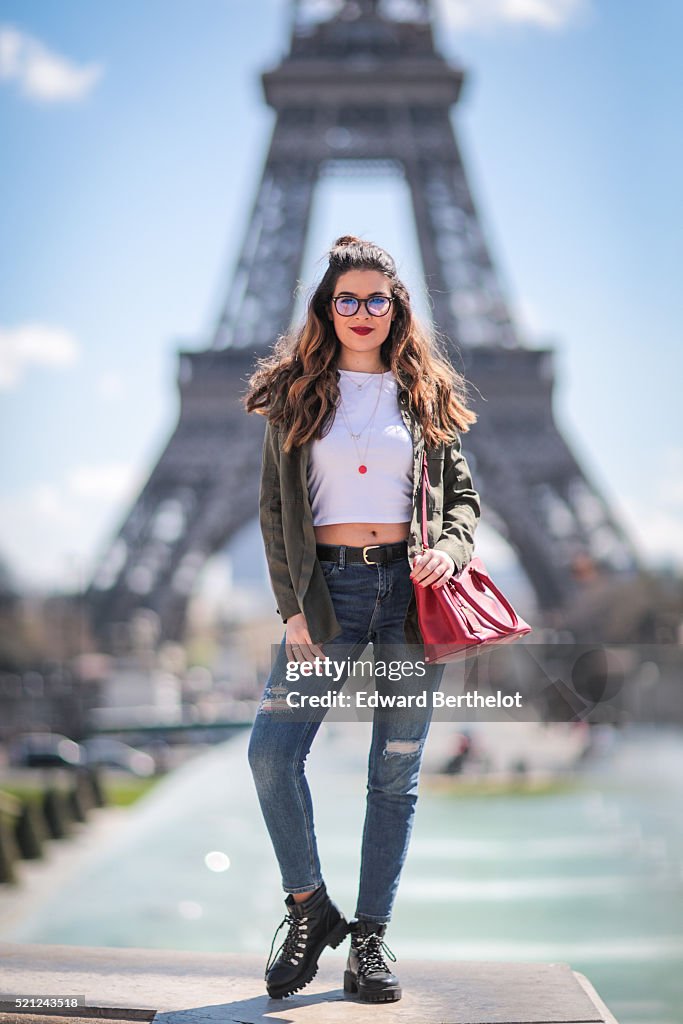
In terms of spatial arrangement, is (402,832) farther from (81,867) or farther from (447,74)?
(447,74)

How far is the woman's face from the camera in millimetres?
2848

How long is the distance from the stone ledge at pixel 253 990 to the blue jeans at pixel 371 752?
221 mm

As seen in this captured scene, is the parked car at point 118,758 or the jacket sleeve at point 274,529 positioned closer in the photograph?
the jacket sleeve at point 274,529

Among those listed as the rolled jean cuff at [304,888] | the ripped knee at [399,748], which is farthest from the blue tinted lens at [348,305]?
the rolled jean cuff at [304,888]

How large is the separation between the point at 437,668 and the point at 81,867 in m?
9.10

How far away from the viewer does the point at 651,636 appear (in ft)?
82.5

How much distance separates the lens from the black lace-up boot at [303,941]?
8.97 ft

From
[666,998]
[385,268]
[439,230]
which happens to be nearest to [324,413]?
[385,268]

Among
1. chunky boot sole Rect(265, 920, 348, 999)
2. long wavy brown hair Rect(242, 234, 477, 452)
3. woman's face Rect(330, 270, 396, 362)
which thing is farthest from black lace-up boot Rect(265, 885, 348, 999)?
woman's face Rect(330, 270, 396, 362)

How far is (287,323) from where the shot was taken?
24453mm

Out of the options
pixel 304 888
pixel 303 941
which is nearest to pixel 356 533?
pixel 304 888

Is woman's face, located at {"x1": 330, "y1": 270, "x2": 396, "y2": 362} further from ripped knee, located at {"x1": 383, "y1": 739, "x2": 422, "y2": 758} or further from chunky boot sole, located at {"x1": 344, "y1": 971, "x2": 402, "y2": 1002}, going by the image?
chunky boot sole, located at {"x1": 344, "y1": 971, "x2": 402, "y2": 1002}

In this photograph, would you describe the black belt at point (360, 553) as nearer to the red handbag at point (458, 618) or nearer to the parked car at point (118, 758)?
the red handbag at point (458, 618)

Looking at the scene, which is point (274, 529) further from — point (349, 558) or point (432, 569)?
point (432, 569)
